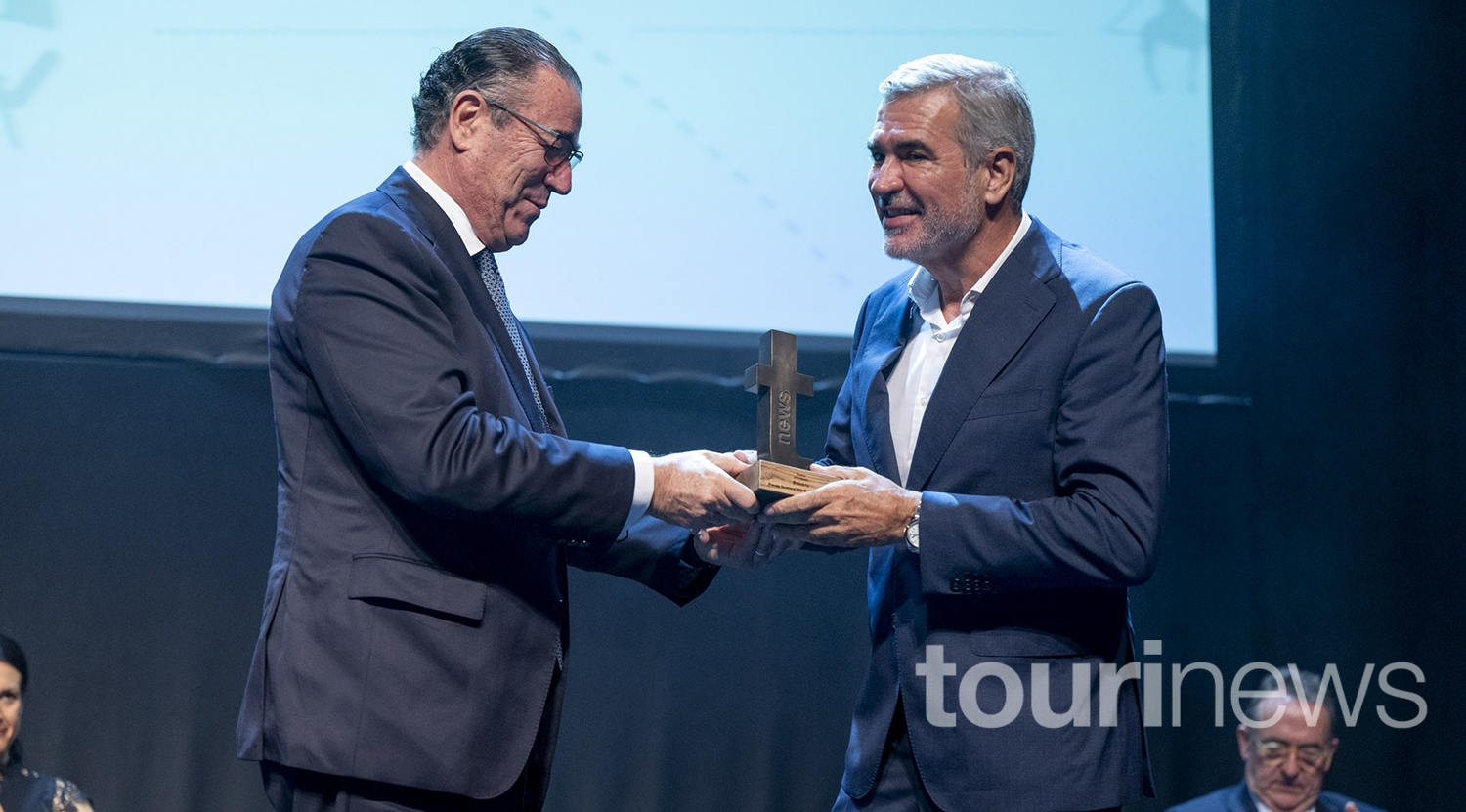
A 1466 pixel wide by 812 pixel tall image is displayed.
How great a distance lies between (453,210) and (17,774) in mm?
2048

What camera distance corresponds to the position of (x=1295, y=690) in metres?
3.21

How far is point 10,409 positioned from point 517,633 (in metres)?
2.14

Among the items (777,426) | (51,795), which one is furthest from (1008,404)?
(51,795)

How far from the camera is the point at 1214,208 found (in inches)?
135

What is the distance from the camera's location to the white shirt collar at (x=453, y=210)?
1947 mm

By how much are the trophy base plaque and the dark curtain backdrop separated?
1.39 metres

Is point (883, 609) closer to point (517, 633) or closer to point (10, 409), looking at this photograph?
point (517, 633)

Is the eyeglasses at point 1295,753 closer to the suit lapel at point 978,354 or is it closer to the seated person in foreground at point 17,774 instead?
the suit lapel at point 978,354

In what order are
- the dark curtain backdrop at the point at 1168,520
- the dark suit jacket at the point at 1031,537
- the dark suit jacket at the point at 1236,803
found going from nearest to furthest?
the dark suit jacket at the point at 1031,537, the dark suit jacket at the point at 1236,803, the dark curtain backdrop at the point at 1168,520

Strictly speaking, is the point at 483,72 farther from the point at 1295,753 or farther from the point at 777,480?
the point at 1295,753

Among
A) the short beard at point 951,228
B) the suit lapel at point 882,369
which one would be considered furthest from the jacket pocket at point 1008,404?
the short beard at point 951,228

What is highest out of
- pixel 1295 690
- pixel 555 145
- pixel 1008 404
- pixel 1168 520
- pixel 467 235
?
pixel 555 145

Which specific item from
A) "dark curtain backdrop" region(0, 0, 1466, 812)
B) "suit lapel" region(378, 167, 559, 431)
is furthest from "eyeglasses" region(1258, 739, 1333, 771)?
"suit lapel" region(378, 167, 559, 431)

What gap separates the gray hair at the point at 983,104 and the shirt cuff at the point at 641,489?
84cm
